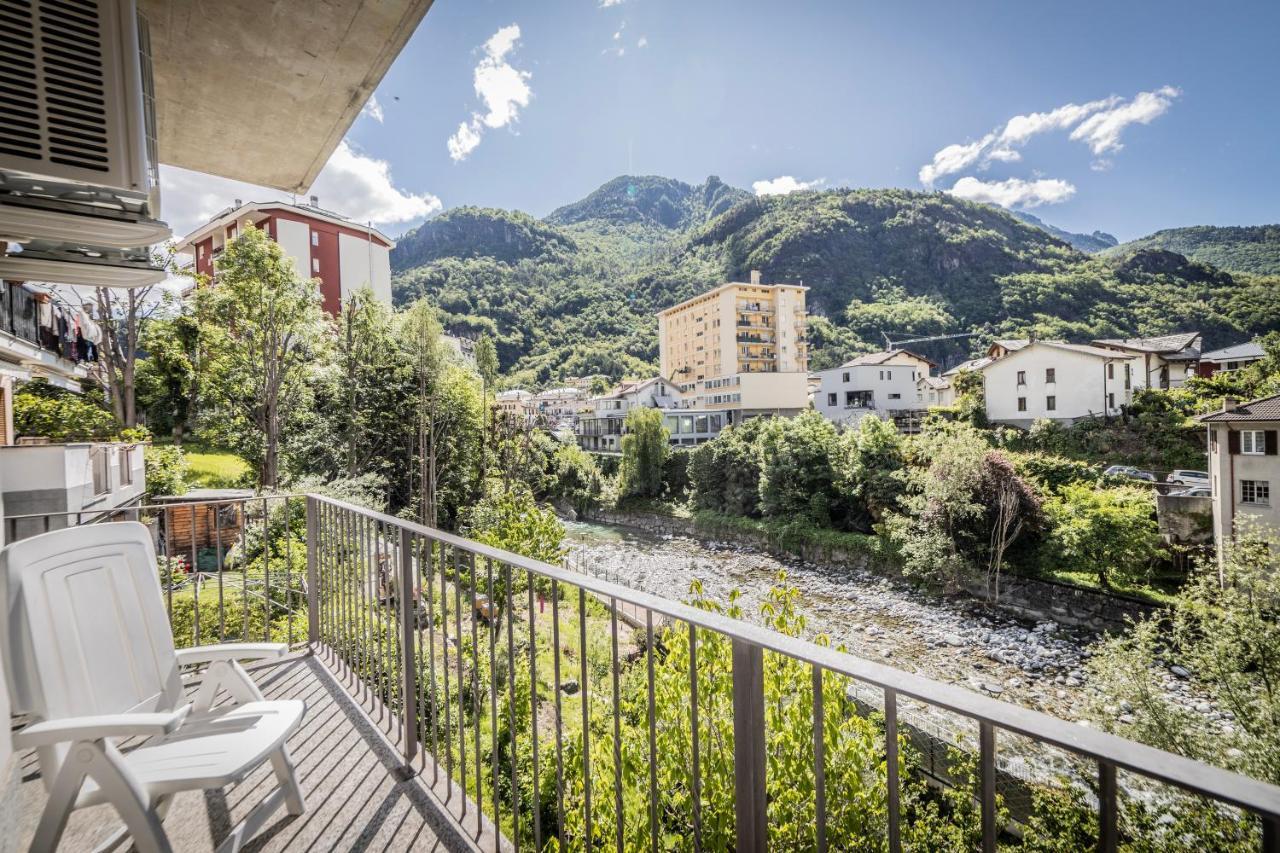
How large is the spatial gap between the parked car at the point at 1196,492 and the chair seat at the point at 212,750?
20600mm

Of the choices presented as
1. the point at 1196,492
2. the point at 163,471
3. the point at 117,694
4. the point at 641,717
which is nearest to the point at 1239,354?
the point at 1196,492

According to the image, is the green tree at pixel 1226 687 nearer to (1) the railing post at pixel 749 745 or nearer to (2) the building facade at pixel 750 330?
(1) the railing post at pixel 749 745

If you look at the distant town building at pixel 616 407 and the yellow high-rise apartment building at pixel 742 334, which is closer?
the distant town building at pixel 616 407

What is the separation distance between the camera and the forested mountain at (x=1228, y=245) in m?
50.4

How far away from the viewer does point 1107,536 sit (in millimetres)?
14625

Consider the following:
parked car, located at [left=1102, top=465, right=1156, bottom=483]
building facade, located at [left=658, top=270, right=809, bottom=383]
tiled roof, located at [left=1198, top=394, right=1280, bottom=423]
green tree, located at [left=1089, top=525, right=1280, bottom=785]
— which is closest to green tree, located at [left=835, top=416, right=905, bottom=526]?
parked car, located at [left=1102, top=465, right=1156, bottom=483]

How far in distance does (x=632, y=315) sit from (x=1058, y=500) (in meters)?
52.9

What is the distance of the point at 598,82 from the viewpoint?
2858 cm

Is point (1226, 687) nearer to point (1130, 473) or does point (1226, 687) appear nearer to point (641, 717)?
point (641, 717)

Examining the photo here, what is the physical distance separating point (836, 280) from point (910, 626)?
174ft

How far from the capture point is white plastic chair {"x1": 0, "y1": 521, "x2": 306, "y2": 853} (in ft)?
4.50

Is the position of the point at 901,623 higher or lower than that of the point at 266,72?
lower

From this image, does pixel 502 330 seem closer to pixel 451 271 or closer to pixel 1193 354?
pixel 451 271

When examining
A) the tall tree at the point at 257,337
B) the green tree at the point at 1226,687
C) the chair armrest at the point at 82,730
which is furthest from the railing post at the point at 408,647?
the tall tree at the point at 257,337
